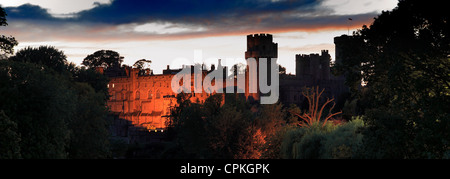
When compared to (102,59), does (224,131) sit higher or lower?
lower

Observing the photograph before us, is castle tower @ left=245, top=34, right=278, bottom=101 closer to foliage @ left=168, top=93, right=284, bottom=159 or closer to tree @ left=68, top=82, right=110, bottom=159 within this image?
foliage @ left=168, top=93, right=284, bottom=159

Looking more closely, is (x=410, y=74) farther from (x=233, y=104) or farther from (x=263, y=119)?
(x=233, y=104)

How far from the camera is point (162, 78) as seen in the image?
353 feet

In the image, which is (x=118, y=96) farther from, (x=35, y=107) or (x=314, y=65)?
(x=35, y=107)

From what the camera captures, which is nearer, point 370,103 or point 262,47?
point 370,103

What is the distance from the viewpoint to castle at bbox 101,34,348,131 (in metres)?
98.6

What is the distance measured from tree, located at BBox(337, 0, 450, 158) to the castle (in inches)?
2862

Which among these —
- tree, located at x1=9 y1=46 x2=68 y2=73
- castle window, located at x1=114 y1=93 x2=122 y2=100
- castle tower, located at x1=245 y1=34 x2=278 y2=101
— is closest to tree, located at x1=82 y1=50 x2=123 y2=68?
castle window, located at x1=114 y1=93 x2=122 y2=100

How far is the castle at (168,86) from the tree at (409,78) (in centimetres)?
7269

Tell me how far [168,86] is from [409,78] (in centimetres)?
8701

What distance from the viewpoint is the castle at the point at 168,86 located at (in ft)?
323

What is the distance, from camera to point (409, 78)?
69.9 feet

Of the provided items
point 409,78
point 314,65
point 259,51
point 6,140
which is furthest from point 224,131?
point 314,65

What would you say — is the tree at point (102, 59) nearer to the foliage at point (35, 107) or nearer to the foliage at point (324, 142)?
the foliage at point (324, 142)
